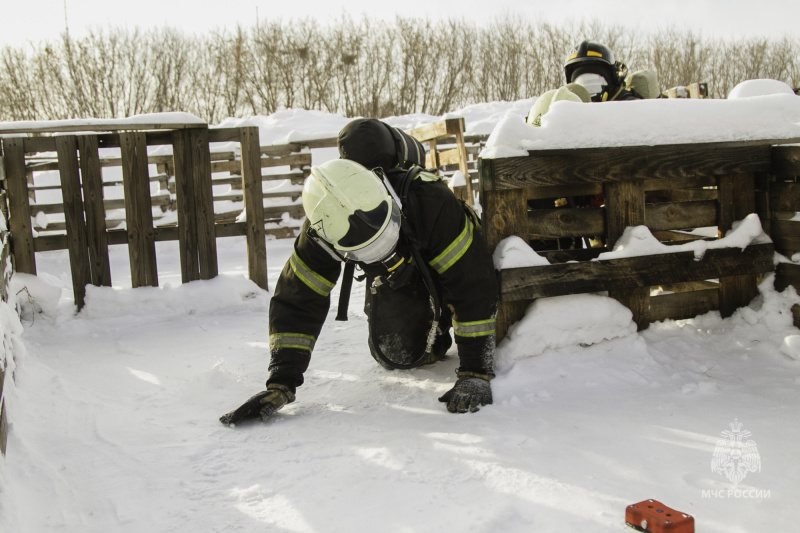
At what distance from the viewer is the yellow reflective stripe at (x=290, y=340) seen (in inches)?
123

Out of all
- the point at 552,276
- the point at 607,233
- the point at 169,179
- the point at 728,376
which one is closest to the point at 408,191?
the point at 552,276

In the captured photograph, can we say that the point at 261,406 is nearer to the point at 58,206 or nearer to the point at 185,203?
the point at 185,203

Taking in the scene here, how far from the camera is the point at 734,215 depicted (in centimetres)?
369

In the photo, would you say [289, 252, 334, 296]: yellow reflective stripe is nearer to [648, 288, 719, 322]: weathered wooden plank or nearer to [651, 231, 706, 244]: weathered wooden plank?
[648, 288, 719, 322]: weathered wooden plank

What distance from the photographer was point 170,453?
269cm

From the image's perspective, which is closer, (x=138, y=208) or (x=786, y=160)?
(x=786, y=160)

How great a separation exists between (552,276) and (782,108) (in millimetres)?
1629

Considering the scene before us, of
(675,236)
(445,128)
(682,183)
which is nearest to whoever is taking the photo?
(682,183)

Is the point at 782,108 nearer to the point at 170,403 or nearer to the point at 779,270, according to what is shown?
the point at 779,270

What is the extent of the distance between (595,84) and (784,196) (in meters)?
1.91

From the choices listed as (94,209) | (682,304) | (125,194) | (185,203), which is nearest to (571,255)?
(682,304)

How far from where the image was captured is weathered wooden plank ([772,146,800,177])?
3.45 meters

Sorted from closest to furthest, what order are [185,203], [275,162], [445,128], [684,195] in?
[684,195] → [185,203] → [445,128] → [275,162]

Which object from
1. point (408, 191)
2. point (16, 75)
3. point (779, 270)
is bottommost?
point (779, 270)
